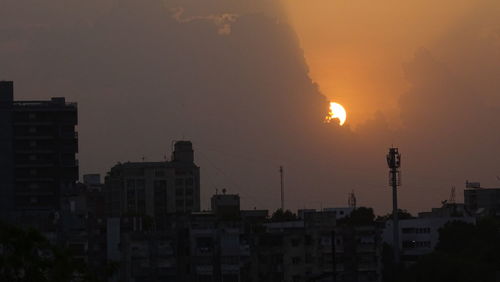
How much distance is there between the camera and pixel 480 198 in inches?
7411

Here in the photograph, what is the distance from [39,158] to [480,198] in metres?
71.7

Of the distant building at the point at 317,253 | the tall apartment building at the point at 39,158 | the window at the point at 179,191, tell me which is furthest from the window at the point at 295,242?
the window at the point at 179,191

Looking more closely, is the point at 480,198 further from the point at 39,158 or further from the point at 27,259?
the point at 27,259

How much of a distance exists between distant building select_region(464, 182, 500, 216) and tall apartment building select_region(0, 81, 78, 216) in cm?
6106

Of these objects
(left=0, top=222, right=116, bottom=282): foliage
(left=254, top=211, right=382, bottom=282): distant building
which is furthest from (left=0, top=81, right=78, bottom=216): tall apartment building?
(left=0, top=222, right=116, bottom=282): foliage

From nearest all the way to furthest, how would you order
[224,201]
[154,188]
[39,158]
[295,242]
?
[295,242] → [39,158] → [224,201] → [154,188]

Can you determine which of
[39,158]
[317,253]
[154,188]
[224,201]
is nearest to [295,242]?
[317,253]

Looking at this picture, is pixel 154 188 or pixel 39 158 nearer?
pixel 39 158

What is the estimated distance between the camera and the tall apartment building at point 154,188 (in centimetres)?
19250

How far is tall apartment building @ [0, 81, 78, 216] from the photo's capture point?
436 ft

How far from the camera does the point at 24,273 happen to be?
112 feet

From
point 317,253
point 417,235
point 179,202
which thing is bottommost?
point 317,253

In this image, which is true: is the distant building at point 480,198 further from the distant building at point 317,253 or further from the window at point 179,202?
the distant building at point 317,253

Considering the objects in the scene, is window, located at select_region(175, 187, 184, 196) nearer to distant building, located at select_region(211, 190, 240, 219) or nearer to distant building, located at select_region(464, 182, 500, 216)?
distant building, located at select_region(211, 190, 240, 219)
